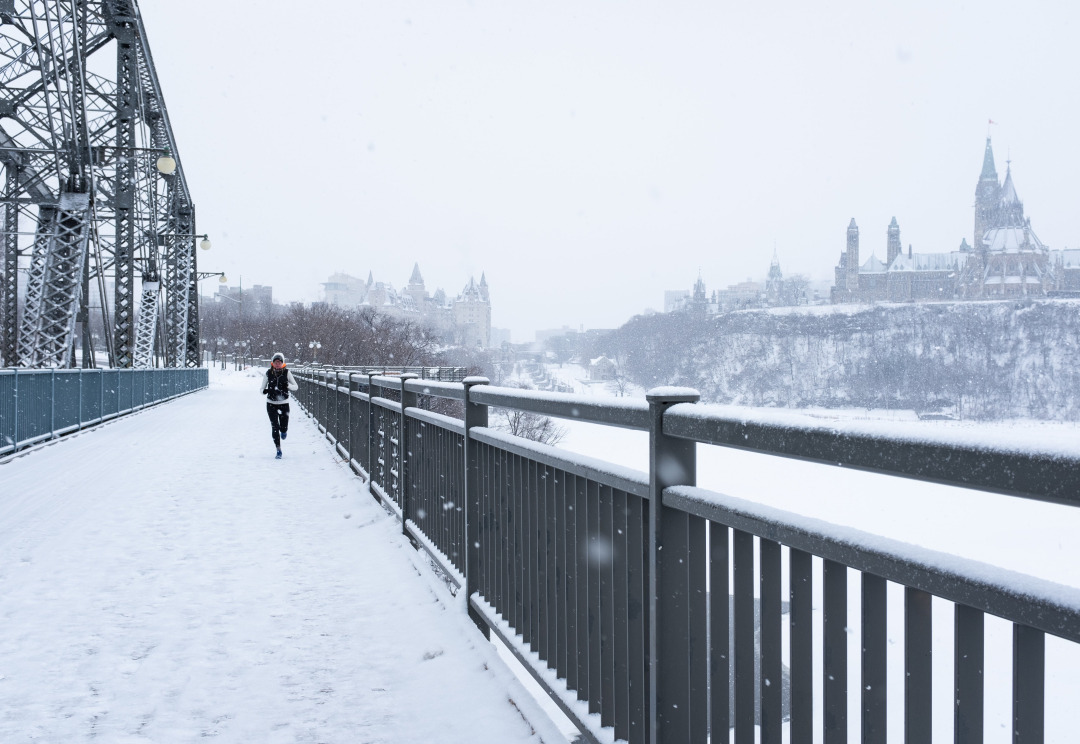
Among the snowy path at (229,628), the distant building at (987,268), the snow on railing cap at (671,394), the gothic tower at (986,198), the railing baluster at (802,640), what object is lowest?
the snowy path at (229,628)

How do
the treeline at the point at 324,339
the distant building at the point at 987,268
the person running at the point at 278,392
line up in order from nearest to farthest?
1. the person running at the point at 278,392
2. the treeline at the point at 324,339
3. the distant building at the point at 987,268

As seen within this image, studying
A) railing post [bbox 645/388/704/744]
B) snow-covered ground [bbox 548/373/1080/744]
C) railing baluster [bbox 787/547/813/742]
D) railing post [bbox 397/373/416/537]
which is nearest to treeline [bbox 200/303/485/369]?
snow-covered ground [bbox 548/373/1080/744]

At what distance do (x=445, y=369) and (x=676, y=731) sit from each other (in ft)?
191

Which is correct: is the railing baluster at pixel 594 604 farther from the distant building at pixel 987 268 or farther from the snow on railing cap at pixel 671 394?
the distant building at pixel 987 268

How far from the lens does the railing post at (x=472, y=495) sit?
182 inches

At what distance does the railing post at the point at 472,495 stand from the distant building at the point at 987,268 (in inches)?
6435

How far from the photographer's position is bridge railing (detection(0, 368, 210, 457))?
42.1ft

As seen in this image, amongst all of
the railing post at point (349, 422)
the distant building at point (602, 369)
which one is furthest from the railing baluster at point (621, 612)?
the distant building at point (602, 369)

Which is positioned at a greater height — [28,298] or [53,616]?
[28,298]

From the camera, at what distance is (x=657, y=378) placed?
86938 millimetres

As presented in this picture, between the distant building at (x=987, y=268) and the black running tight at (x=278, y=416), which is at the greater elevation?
the distant building at (x=987, y=268)

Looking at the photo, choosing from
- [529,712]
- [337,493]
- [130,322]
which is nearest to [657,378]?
[130,322]

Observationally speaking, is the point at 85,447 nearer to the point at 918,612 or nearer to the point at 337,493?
the point at 337,493

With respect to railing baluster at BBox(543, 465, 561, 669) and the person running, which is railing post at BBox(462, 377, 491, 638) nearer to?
railing baluster at BBox(543, 465, 561, 669)
